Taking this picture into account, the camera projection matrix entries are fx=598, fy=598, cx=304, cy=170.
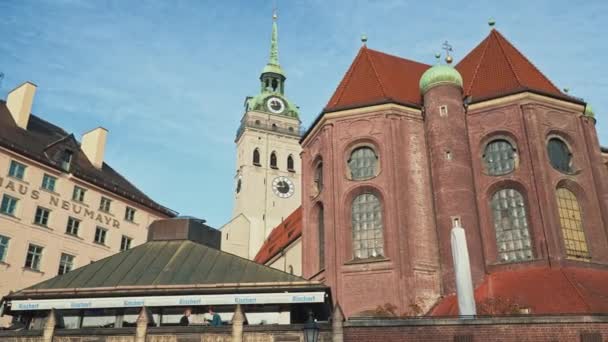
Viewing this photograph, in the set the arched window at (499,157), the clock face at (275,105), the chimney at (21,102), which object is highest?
the clock face at (275,105)

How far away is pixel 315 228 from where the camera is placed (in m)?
32.8

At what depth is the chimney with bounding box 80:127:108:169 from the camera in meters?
41.8

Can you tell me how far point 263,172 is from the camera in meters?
65.0

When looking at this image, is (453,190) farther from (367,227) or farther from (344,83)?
(344,83)

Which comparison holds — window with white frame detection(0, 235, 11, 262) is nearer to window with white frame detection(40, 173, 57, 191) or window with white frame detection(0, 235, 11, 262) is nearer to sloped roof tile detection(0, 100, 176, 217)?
window with white frame detection(40, 173, 57, 191)

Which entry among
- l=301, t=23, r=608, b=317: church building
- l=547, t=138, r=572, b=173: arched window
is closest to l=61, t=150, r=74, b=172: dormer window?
l=301, t=23, r=608, b=317: church building

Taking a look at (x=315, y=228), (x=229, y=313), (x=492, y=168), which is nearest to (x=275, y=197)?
(x=315, y=228)

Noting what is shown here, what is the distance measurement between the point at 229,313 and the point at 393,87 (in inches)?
769

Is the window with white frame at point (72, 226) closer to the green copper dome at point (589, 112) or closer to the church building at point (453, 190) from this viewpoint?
the church building at point (453, 190)

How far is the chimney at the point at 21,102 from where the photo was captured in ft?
123

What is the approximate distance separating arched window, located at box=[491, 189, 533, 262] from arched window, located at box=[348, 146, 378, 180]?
6.21 metres

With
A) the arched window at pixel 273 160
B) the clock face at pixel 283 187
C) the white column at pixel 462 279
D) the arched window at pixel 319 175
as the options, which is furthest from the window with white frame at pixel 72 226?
the arched window at pixel 273 160

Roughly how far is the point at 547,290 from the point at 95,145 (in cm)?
3115

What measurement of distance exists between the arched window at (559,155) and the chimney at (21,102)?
30.9 meters
